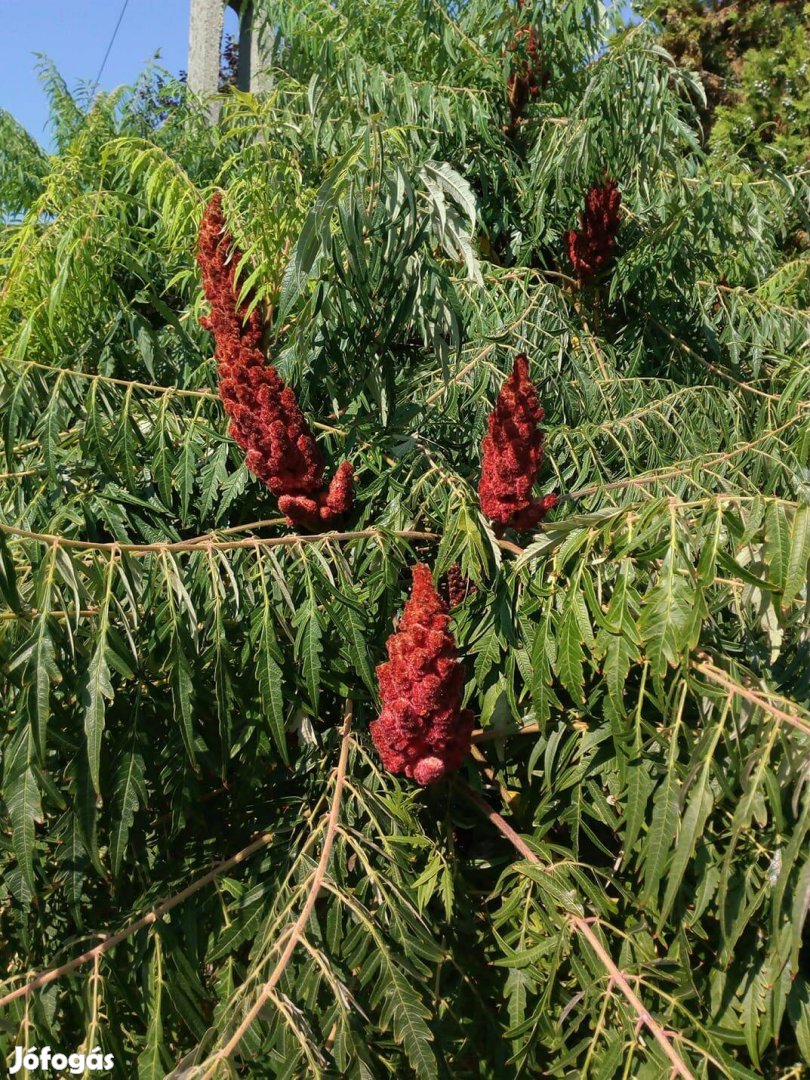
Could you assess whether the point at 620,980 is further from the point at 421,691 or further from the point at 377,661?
the point at 377,661

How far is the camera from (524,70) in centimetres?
360

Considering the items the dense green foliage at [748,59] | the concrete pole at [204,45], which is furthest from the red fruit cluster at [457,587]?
the dense green foliage at [748,59]

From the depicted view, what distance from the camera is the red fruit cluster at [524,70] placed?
3.55m

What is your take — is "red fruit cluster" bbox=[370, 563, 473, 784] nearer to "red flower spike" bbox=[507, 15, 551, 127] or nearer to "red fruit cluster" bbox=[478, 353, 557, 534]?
"red fruit cluster" bbox=[478, 353, 557, 534]

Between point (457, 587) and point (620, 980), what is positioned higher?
point (457, 587)

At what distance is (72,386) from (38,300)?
28cm

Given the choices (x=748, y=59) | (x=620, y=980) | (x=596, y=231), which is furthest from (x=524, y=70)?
(x=748, y=59)

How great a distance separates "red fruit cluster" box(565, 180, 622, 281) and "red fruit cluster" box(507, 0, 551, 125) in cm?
50

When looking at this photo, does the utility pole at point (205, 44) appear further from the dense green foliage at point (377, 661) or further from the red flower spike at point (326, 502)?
the red flower spike at point (326, 502)

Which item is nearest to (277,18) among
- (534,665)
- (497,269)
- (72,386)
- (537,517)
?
(497,269)

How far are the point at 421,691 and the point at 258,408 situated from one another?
0.78m

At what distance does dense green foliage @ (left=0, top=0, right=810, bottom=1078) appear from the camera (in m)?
1.75

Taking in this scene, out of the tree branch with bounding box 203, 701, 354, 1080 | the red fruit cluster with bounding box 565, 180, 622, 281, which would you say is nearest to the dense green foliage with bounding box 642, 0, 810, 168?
the red fruit cluster with bounding box 565, 180, 622, 281

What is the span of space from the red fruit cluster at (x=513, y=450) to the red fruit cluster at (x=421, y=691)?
0.30 metres
